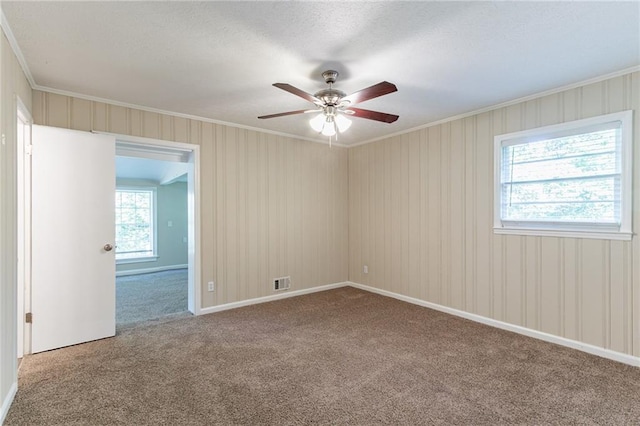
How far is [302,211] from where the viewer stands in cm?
501

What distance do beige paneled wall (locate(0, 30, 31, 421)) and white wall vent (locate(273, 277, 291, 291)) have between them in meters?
2.84

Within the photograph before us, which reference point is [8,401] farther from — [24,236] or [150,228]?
[150,228]

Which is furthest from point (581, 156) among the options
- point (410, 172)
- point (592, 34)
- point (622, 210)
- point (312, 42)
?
point (312, 42)

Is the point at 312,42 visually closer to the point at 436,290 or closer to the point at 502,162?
the point at 502,162

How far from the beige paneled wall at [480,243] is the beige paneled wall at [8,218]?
13.4 feet

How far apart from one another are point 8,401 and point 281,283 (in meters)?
3.05

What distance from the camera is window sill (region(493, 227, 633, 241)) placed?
2740 mm

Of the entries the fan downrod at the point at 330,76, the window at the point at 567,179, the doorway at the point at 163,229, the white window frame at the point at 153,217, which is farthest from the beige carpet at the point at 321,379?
the white window frame at the point at 153,217

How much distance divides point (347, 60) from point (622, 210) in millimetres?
2638

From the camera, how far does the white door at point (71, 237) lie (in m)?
2.94

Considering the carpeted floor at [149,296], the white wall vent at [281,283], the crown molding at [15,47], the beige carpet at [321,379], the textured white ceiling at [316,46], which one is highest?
the textured white ceiling at [316,46]

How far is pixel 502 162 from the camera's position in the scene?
3529 millimetres

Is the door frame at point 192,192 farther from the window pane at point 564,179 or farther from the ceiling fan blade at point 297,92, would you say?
the window pane at point 564,179

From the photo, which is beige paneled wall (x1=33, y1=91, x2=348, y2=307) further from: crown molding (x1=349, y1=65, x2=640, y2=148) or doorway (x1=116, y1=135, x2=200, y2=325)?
crown molding (x1=349, y1=65, x2=640, y2=148)
